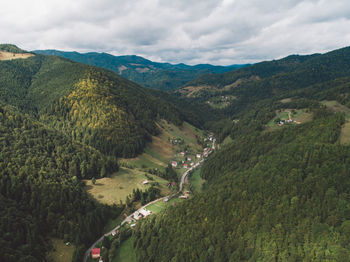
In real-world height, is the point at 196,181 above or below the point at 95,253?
below

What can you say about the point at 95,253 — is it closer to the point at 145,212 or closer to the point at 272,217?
the point at 145,212

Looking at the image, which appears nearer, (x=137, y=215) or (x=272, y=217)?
(x=272, y=217)

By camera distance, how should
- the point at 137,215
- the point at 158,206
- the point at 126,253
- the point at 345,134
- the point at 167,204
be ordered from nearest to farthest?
the point at 126,253
the point at 137,215
the point at 158,206
the point at 167,204
the point at 345,134

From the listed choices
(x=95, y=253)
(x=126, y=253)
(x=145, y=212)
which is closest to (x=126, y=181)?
(x=145, y=212)

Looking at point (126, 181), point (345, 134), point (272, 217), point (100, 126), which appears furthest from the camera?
point (100, 126)

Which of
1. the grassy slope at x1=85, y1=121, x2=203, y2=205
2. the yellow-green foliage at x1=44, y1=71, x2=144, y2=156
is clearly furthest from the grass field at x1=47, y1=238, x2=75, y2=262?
the yellow-green foliage at x1=44, y1=71, x2=144, y2=156

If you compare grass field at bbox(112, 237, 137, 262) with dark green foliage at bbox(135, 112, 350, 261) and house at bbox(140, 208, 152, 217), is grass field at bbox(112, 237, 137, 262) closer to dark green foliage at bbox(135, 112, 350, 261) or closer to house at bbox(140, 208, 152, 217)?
dark green foliage at bbox(135, 112, 350, 261)

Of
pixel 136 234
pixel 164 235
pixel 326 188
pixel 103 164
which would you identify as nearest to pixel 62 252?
pixel 136 234
